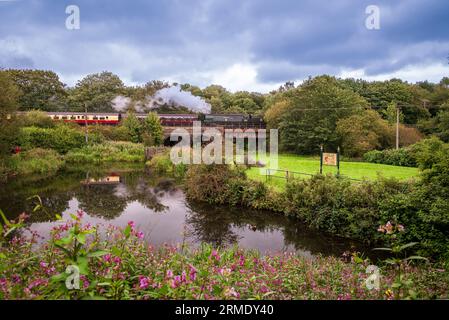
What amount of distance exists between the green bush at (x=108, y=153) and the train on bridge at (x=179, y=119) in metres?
8.28

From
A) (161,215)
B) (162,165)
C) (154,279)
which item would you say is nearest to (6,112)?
(162,165)

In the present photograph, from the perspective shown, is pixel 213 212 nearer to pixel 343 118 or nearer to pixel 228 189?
pixel 228 189

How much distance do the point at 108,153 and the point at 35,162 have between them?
26.4 feet

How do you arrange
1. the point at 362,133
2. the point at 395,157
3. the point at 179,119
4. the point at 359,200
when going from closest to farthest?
1. the point at 359,200
2. the point at 395,157
3. the point at 362,133
4. the point at 179,119

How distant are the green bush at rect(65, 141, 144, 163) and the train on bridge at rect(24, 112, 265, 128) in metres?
8.28

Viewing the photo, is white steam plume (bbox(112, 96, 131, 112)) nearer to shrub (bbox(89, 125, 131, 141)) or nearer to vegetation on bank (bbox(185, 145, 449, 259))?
shrub (bbox(89, 125, 131, 141))

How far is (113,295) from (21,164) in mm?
23564

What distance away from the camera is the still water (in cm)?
911

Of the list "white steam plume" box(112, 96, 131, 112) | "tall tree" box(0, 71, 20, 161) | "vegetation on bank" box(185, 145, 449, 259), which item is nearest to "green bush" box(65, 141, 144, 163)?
"tall tree" box(0, 71, 20, 161)

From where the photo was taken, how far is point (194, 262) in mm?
4293

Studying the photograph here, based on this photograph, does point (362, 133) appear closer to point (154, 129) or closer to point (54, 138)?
point (154, 129)

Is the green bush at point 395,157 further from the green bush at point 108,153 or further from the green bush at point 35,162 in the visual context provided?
the green bush at point 35,162

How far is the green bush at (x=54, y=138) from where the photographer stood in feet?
91.8

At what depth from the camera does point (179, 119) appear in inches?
1646
